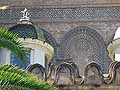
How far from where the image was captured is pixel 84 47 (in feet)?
73.3

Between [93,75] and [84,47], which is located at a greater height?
[84,47]

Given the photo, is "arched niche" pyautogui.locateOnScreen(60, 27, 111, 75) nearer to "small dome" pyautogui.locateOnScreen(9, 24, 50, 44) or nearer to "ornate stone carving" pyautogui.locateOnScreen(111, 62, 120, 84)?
"small dome" pyautogui.locateOnScreen(9, 24, 50, 44)

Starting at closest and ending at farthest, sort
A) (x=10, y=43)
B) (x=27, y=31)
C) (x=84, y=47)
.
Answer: (x=10, y=43), (x=27, y=31), (x=84, y=47)

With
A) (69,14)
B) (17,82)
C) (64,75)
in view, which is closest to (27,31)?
(64,75)

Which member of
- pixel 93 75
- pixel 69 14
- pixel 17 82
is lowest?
pixel 17 82

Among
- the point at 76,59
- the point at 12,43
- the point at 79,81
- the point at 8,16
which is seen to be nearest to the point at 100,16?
the point at 76,59

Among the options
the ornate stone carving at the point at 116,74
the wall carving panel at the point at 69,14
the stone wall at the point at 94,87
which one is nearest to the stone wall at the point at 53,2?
the wall carving panel at the point at 69,14

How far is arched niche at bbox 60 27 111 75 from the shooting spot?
22.0 m

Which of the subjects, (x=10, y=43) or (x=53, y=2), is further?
(x=53, y=2)

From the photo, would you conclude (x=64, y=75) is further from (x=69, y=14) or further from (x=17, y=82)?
(x=69, y=14)

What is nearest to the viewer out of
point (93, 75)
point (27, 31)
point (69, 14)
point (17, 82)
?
point (17, 82)

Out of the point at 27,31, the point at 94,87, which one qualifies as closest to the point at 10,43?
the point at 94,87

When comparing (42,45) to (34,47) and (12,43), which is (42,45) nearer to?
(34,47)

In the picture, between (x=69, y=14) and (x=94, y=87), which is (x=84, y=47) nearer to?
(x=69, y=14)
